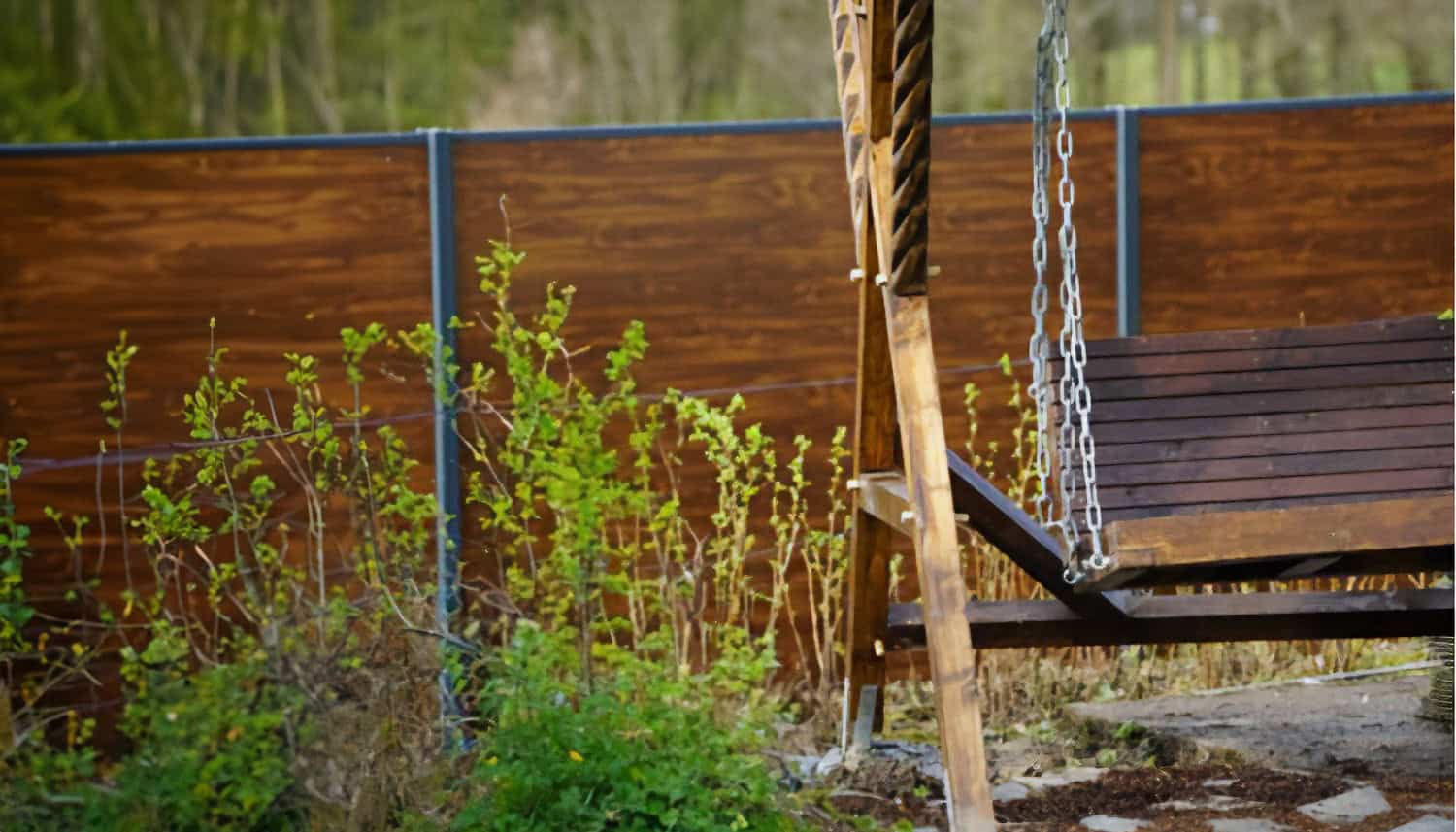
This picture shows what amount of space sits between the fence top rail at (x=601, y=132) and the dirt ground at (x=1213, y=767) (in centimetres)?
174

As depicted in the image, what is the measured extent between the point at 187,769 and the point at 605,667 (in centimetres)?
139

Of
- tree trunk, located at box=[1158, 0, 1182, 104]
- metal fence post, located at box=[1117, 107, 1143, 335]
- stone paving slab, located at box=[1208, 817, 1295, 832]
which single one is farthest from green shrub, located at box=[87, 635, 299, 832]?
tree trunk, located at box=[1158, 0, 1182, 104]

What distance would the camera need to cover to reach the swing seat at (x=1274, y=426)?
3459mm

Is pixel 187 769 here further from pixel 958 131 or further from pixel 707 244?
pixel 958 131

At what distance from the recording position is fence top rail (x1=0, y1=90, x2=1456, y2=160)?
16.6ft

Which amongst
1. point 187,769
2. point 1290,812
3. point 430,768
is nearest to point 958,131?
point 1290,812

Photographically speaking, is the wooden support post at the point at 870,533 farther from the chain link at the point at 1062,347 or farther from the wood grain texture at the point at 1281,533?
the wood grain texture at the point at 1281,533

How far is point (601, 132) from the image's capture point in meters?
5.22

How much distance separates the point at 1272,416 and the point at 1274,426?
3 centimetres

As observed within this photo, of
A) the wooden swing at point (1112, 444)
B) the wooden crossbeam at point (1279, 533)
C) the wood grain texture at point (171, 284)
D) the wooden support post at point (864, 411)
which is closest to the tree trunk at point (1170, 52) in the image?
the wood grain texture at point (171, 284)

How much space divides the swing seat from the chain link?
0.14 metres

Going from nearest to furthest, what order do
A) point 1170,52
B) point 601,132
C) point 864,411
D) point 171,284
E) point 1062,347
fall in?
point 1062,347
point 864,411
point 171,284
point 601,132
point 1170,52

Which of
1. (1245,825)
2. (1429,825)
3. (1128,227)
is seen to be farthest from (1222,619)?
(1128,227)

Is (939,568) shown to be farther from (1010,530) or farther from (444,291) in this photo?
(444,291)
